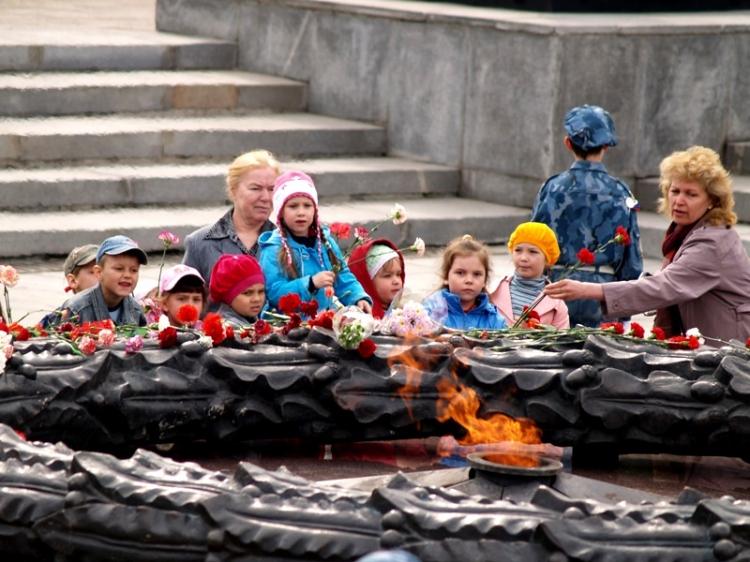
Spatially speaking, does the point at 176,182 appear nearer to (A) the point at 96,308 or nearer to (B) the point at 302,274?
(B) the point at 302,274

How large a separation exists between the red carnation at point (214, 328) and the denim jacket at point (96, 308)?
1.27 meters

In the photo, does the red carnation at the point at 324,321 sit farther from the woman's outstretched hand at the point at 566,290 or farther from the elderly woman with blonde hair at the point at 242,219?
the elderly woman with blonde hair at the point at 242,219

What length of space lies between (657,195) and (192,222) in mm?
3116

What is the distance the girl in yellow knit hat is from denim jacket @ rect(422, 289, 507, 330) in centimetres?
25

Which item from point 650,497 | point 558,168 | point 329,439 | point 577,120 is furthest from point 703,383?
point 558,168

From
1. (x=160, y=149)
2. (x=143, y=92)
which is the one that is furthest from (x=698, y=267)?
(x=143, y=92)

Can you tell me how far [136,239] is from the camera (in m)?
10.3

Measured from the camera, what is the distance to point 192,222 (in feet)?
35.0

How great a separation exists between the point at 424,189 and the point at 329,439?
655 centimetres

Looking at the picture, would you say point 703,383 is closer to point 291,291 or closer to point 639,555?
point 639,555

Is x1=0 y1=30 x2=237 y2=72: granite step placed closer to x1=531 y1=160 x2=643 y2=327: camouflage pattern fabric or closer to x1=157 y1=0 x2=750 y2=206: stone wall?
x1=157 y1=0 x2=750 y2=206: stone wall

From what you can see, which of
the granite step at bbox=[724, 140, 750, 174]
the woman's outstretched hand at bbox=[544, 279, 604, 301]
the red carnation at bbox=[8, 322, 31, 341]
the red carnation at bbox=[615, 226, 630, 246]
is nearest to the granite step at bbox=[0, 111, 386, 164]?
the granite step at bbox=[724, 140, 750, 174]

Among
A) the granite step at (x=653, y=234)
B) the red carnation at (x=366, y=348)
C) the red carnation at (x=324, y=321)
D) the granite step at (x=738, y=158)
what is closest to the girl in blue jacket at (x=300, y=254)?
the red carnation at (x=324, y=321)

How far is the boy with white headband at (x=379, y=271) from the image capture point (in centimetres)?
756
